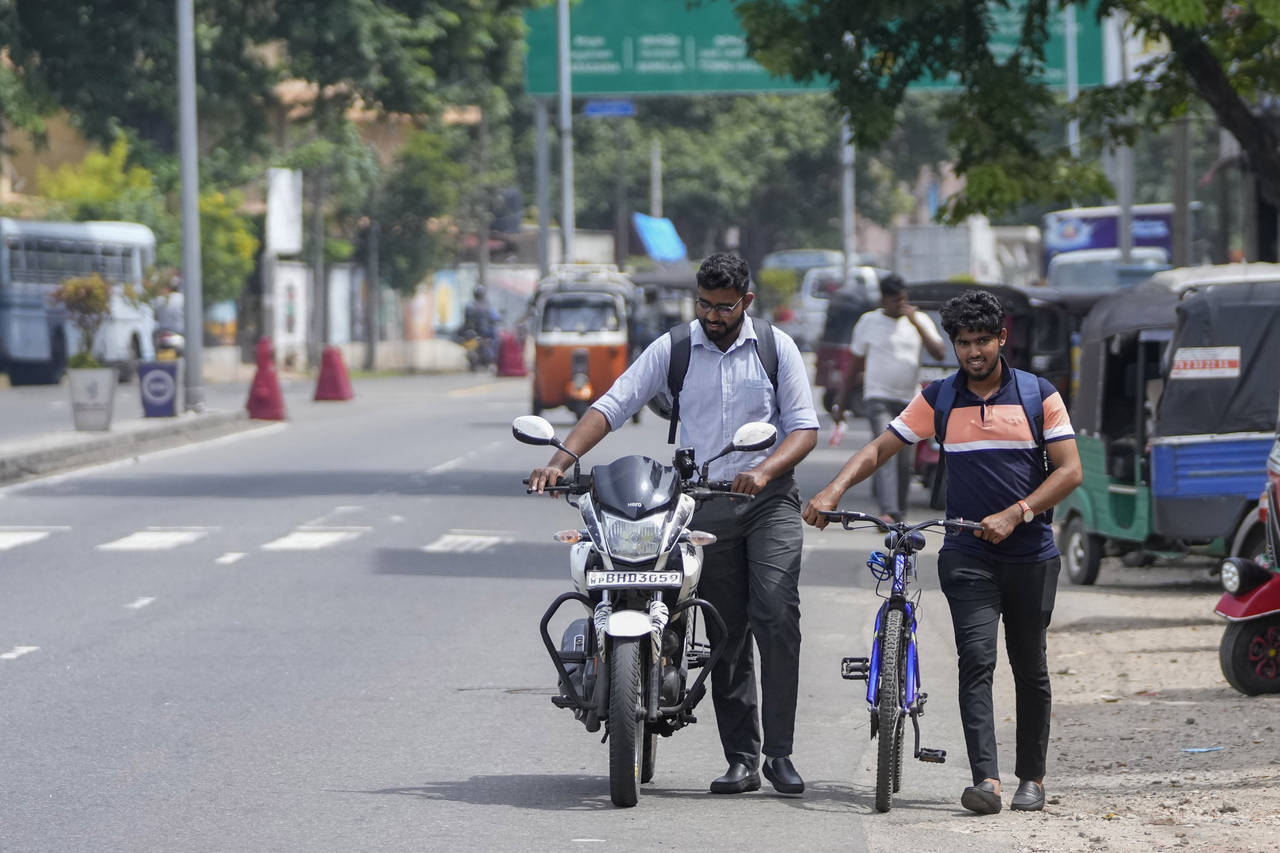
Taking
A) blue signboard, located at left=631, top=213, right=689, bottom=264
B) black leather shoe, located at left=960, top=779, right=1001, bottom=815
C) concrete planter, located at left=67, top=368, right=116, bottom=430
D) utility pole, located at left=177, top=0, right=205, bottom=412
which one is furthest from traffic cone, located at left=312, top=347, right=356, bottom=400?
black leather shoe, located at left=960, top=779, right=1001, bottom=815

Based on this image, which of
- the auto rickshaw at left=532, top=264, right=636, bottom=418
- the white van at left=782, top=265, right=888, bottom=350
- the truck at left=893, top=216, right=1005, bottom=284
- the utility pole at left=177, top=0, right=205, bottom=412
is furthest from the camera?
the truck at left=893, top=216, right=1005, bottom=284

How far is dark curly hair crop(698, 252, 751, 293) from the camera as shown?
24.2ft

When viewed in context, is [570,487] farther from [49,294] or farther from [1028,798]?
[49,294]

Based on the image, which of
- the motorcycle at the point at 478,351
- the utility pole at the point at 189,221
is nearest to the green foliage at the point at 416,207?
the motorcycle at the point at 478,351

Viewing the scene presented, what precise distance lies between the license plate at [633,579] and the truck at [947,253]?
46.9 m

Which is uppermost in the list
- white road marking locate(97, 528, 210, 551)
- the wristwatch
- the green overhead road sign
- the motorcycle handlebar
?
the green overhead road sign

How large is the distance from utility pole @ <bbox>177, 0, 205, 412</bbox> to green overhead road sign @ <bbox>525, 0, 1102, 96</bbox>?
12.7 meters

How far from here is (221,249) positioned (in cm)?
4644

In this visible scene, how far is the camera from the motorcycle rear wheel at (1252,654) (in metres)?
9.65

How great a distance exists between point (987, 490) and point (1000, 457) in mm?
112

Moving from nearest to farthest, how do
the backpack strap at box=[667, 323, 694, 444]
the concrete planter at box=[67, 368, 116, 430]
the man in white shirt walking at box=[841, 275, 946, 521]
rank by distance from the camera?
1. the backpack strap at box=[667, 323, 694, 444]
2. the man in white shirt walking at box=[841, 275, 946, 521]
3. the concrete planter at box=[67, 368, 116, 430]

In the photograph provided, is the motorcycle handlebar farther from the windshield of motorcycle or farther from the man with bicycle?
the man with bicycle

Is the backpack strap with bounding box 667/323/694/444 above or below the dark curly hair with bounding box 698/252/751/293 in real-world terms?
below

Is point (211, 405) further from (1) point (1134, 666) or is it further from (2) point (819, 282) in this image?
(2) point (819, 282)
